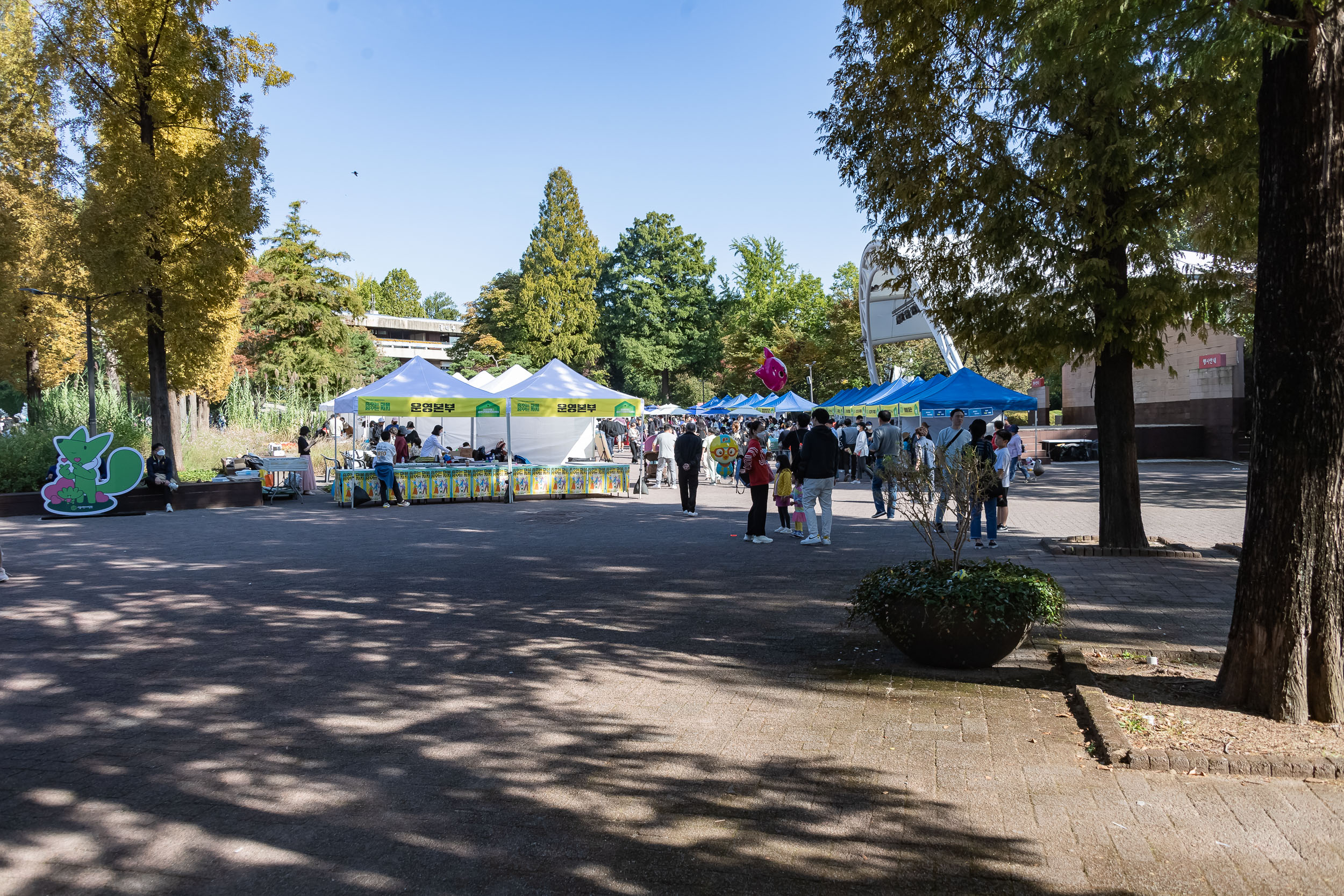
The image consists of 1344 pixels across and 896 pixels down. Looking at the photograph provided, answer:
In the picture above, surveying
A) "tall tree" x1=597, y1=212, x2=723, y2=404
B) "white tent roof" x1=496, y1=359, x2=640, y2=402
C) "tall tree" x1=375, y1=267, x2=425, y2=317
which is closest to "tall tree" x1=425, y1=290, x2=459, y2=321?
"tall tree" x1=375, y1=267, x2=425, y2=317

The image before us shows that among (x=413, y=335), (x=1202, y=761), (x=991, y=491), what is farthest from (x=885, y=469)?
(x=413, y=335)

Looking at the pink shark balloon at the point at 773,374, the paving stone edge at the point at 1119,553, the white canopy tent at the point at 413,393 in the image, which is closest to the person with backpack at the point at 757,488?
the paving stone edge at the point at 1119,553

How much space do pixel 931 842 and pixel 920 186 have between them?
766cm

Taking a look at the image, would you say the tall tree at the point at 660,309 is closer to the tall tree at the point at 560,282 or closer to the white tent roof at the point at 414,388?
the tall tree at the point at 560,282

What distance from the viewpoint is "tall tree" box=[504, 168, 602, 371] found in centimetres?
5984

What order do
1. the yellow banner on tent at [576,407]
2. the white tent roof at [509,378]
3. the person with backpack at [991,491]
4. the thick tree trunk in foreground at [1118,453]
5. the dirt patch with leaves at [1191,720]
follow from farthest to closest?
the white tent roof at [509,378]
the yellow banner on tent at [576,407]
the person with backpack at [991,491]
the thick tree trunk in foreground at [1118,453]
the dirt patch with leaves at [1191,720]

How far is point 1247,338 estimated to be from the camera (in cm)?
2291

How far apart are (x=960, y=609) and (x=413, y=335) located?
115714 mm

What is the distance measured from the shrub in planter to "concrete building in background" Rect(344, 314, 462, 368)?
104m

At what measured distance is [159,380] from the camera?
732 inches

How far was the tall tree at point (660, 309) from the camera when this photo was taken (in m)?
67.2

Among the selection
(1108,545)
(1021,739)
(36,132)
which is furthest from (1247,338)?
(36,132)

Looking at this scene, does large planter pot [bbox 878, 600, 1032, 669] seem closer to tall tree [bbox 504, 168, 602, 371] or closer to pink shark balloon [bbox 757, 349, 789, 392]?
pink shark balloon [bbox 757, 349, 789, 392]

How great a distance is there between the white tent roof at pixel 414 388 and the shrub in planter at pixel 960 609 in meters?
14.5
